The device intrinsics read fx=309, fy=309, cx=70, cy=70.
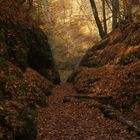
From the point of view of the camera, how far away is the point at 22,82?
12.7 m

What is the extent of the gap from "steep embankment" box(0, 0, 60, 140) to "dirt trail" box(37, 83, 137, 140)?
582 mm

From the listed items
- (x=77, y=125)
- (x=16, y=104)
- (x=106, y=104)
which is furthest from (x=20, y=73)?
(x=16, y=104)

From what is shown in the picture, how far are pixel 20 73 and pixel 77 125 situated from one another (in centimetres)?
426

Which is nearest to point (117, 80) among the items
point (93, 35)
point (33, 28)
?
point (33, 28)

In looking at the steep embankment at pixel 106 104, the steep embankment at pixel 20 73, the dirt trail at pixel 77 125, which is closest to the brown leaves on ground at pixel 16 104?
the steep embankment at pixel 20 73

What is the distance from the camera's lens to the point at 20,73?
13820mm

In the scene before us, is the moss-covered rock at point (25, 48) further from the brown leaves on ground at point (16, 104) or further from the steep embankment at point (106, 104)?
the steep embankment at point (106, 104)

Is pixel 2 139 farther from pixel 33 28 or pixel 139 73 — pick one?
pixel 33 28

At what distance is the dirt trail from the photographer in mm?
9500

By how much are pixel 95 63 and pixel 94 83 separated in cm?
412

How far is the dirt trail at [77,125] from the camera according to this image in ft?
31.2

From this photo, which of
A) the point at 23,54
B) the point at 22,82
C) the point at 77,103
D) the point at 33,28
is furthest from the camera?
the point at 33,28

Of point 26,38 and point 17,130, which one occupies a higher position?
point 26,38

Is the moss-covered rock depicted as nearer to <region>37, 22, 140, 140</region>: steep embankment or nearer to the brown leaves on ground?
the brown leaves on ground
